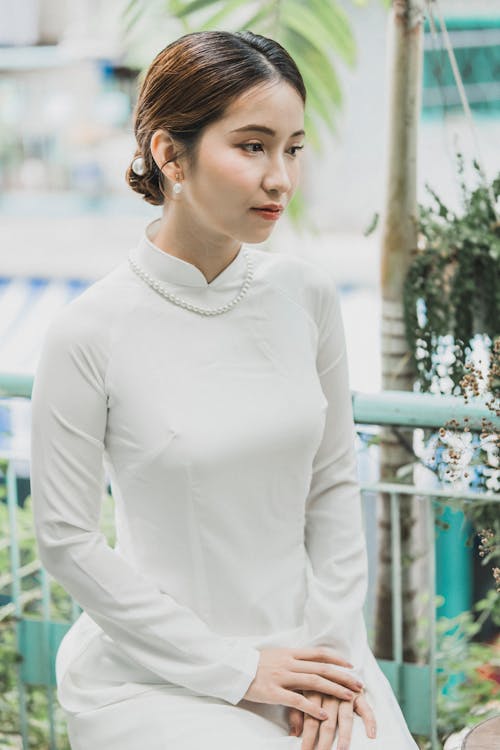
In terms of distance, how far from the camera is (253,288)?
1640 mm

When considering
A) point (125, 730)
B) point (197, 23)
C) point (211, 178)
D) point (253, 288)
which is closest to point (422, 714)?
point (125, 730)

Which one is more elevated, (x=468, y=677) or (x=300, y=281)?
(x=300, y=281)

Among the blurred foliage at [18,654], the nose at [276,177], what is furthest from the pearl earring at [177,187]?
the blurred foliage at [18,654]

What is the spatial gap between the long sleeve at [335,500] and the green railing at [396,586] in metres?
0.25

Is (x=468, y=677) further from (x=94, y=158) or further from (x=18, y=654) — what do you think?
(x=94, y=158)

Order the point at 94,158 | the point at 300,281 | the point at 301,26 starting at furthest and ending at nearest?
the point at 94,158 < the point at 301,26 < the point at 300,281

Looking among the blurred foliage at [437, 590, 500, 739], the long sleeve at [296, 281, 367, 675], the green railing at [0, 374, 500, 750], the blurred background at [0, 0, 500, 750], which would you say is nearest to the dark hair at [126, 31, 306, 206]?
the long sleeve at [296, 281, 367, 675]

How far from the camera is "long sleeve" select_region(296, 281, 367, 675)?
1674 millimetres

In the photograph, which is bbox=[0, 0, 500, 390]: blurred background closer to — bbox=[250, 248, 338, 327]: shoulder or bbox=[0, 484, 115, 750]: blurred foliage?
bbox=[0, 484, 115, 750]: blurred foliage

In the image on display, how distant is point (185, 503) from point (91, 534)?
0.14 metres

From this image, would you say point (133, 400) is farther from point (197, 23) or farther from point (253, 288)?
point (197, 23)

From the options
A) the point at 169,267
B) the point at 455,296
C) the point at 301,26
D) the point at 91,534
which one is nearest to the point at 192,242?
the point at 169,267

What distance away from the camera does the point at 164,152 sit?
4.88 ft

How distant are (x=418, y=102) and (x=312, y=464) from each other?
0.98 meters
